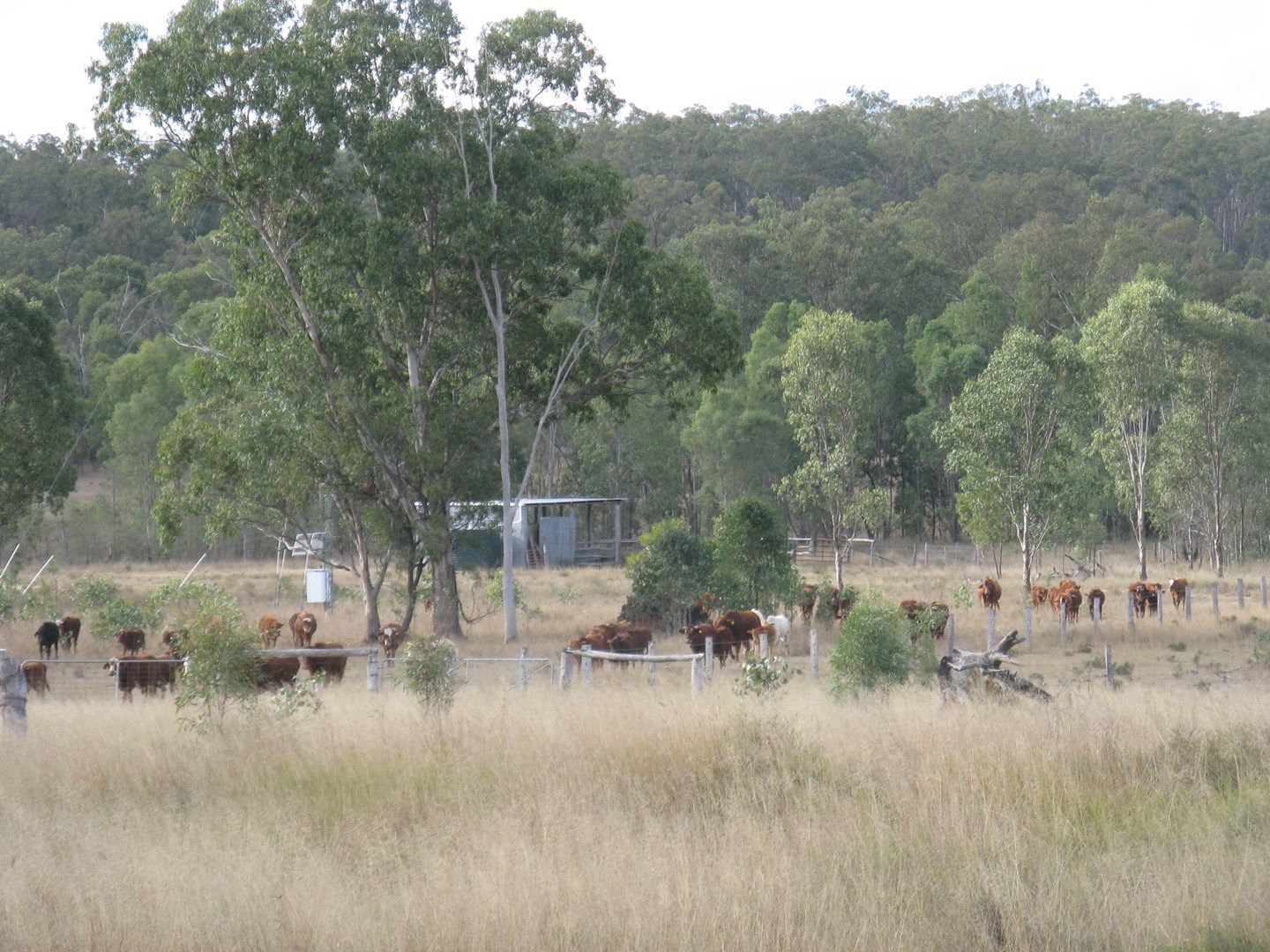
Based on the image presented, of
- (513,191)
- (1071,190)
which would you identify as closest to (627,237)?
(513,191)

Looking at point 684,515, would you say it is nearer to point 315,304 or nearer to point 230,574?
point 230,574

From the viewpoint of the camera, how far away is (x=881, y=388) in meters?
64.7

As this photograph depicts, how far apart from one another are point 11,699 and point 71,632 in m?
16.0

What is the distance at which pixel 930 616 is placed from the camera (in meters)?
22.4

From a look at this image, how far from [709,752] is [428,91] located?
74.4ft

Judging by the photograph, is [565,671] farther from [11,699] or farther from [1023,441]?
[1023,441]

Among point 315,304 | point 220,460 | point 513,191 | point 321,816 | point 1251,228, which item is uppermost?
point 1251,228

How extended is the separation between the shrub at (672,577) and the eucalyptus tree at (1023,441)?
487 inches

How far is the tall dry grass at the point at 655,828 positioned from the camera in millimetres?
6664

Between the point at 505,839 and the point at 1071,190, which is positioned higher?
the point at 1071,190

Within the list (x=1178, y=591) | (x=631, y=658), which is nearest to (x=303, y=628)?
(x=631, y=658)

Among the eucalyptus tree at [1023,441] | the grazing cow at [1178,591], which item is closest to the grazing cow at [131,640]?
the eucalyptus tree at [1023,441]

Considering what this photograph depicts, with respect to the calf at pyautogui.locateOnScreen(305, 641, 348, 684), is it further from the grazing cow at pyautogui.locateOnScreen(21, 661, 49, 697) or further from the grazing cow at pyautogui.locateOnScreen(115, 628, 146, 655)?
the grazing cow at pyautogui.locateOnScreen(115, 628, 146, 655)

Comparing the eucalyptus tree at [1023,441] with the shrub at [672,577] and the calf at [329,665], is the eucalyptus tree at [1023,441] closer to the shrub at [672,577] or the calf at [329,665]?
the shrub at [672,577]
